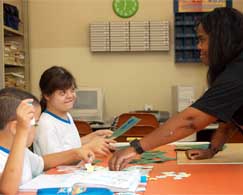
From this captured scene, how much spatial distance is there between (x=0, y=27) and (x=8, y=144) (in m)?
2.66

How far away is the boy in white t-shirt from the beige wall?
3127 millimetres

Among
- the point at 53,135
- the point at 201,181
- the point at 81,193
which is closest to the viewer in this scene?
the point at 81,193

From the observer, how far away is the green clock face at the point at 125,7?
5.09 metres

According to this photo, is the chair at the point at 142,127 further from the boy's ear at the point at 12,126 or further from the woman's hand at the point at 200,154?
the boy's ear at the point at 12,126

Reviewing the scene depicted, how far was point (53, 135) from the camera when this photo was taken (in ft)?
7.68

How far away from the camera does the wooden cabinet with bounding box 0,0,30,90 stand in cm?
422

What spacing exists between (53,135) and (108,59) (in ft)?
9.47

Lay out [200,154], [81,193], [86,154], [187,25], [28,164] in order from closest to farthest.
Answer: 1. [81,193]
2. [28,164]
3. [86,154]
4. [200,154]
5. [187,25]

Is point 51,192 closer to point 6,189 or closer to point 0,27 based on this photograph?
point 6,189

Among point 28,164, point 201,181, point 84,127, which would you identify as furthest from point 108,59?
point 201,181

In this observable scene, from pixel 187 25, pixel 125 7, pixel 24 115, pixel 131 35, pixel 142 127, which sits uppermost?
pixel 125 7

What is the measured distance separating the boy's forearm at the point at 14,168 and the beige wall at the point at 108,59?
3720 millimetres

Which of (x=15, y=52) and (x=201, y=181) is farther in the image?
(x=15, y=52)

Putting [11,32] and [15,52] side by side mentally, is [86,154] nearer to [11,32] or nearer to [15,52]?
[15,52]
